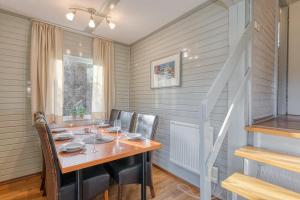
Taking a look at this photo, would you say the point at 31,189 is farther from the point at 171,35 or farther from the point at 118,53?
the point at 171,35

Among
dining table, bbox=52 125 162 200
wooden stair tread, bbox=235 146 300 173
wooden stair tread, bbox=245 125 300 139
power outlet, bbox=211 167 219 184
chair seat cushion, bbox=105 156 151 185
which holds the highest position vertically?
wooden stair tread, bbox=245 125 300 139

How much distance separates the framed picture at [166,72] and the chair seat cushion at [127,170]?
1370 mm

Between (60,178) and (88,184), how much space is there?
0.26 metres

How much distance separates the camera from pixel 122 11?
8.06 ft

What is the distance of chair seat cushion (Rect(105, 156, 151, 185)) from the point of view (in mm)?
1767

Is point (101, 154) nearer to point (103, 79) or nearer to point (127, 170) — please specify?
point (127, 170)

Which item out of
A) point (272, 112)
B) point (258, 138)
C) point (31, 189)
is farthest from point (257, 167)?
point (31, 189)

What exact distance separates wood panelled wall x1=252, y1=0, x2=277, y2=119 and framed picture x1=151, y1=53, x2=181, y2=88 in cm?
107

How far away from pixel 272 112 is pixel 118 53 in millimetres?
3156

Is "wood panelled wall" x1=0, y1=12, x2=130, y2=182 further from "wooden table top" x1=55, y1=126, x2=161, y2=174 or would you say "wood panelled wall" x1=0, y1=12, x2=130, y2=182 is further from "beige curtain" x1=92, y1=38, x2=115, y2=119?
"wooden table top" x1=55, y1=126, x2=161, y2=174

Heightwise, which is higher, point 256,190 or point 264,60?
point 264,60

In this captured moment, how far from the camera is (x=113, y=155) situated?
147cm

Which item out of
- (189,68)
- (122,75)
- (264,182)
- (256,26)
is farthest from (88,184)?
(122,75)

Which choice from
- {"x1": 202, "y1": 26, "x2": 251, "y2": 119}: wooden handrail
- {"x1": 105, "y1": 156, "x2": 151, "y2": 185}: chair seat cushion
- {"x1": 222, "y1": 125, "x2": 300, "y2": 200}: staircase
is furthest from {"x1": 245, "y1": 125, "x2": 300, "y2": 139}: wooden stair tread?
{"x1": 105, "y1": 156, "x2": 151, "y2": 185}: chair seat cushion
